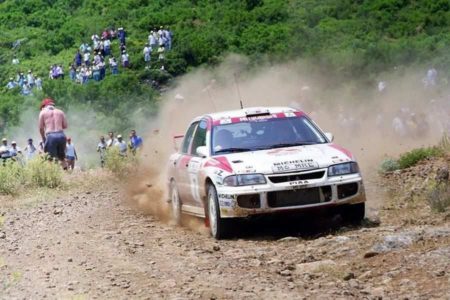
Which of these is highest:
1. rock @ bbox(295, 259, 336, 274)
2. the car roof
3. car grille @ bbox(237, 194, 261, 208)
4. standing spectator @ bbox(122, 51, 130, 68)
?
standing spectator @ bbox(122, 51, 130, 68)

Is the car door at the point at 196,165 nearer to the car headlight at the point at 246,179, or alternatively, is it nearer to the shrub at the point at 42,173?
the car headlight at the point at 246,179

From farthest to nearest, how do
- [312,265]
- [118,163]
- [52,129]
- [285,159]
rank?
[118,163], [52,129], [285,159], [312,265]

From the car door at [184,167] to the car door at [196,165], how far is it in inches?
3.4

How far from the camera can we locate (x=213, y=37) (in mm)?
71312

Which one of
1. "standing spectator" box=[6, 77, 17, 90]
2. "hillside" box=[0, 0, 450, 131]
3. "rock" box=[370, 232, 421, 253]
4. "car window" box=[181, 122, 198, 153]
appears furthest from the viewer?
"standing spectator" box=[6, 77, 17, 90]

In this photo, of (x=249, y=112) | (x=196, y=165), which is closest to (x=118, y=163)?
(x=249, y=112)

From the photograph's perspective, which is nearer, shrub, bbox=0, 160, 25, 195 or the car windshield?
the car windshield

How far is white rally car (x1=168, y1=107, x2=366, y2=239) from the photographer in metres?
11.8

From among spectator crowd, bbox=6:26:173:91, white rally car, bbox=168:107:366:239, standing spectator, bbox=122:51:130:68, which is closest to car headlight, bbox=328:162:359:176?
white rally car, bbox=168:107:366:239

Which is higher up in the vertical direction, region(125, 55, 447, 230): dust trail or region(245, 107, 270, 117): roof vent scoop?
region(245, 107, 270, 117): roof vent scoop

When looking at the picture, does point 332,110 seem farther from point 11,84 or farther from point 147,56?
point 11,84

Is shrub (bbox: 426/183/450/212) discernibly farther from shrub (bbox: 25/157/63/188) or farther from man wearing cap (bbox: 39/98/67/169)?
man wearing cap (bbox: 39/98/67/169)

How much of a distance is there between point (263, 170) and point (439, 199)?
7.02 ft

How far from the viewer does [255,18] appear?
255 feet
